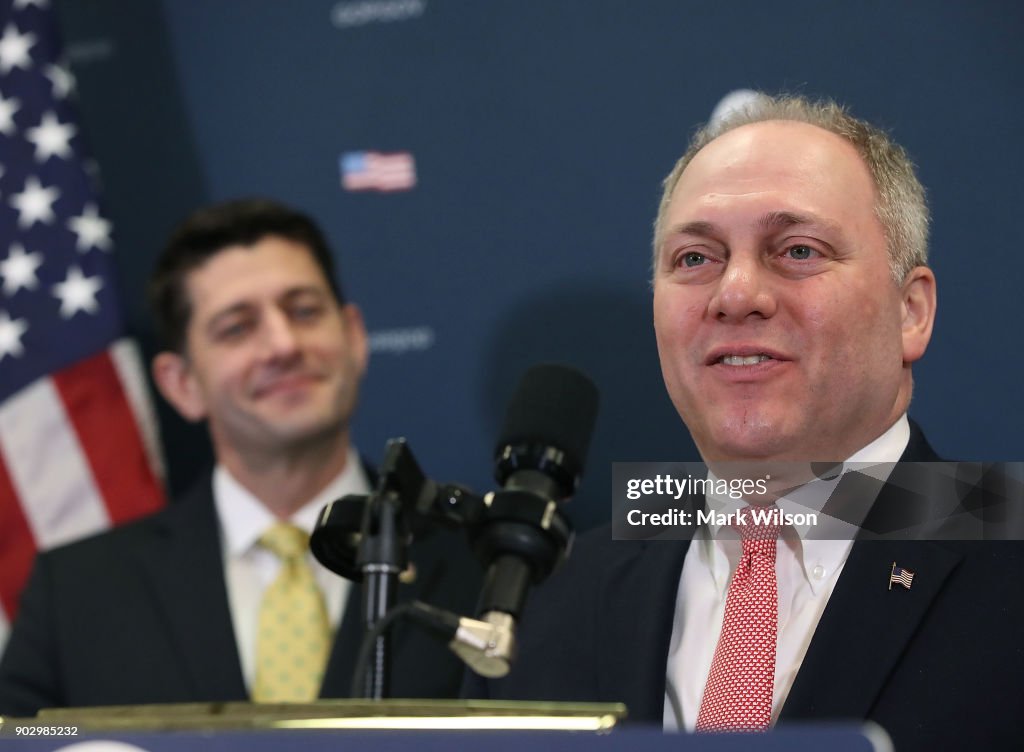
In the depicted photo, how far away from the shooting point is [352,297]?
9.80 ft

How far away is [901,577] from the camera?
1.52m

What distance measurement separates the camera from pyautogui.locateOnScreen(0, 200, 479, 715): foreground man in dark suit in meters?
2.54

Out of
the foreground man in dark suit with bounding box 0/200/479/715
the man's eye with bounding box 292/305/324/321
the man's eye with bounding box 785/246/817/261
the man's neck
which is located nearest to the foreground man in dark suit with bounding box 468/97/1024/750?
the man's eye with bounding box 785/246/817/261

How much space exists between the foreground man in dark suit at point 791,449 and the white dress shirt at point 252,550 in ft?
3.01

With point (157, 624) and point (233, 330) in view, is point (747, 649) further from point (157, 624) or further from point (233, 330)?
point (233, 330)

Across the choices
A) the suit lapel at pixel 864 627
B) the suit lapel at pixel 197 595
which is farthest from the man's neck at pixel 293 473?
the suit lapel at pixel 864 627

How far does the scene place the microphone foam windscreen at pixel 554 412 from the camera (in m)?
1.23

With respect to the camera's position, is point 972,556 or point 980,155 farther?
point 980,155

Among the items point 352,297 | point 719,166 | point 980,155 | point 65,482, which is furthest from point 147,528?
point 980,155

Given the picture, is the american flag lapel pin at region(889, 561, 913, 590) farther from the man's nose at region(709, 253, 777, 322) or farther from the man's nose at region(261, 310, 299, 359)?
the man's nose at region(261, 310, 299, 359)

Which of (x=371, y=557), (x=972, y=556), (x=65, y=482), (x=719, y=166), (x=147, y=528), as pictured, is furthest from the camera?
(x=65, y=482)

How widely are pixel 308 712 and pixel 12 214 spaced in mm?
2332

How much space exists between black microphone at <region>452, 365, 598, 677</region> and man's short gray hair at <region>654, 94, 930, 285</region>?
56cm

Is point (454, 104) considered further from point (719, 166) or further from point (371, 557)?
point (371, 557)
